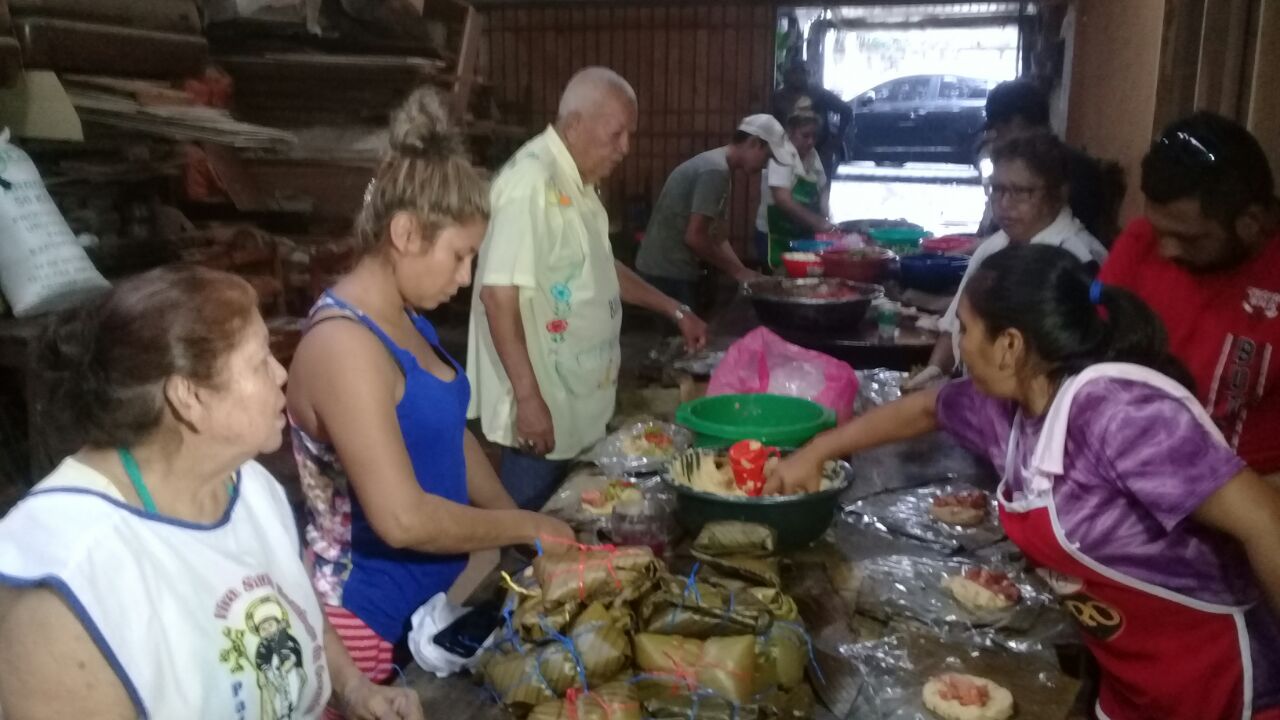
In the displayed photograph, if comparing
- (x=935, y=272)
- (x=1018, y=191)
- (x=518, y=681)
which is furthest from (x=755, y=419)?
(x=935, y=272)

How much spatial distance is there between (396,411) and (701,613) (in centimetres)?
64

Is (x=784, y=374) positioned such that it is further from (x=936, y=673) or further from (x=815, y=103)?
(x=815, y=103)

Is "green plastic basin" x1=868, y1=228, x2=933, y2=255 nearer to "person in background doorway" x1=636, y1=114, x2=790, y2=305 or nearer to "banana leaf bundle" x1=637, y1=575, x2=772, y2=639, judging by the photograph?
"person in background doorway" x1=636, y1=114, x2=790, y2=305

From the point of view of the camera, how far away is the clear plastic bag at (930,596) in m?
1.80

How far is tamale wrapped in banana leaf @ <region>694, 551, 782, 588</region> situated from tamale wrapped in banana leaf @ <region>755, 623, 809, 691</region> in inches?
4.3

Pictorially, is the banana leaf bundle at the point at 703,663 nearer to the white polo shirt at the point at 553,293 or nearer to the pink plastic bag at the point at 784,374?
the pink plastic bag at the point at 784,374

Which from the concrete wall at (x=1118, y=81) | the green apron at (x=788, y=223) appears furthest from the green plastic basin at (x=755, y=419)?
the green apron at (x=788, y=223)

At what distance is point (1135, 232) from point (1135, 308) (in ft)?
3.40

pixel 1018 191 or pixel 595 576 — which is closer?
pixel 595 576

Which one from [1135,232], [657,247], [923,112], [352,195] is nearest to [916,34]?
[923,112]

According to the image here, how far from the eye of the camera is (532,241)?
9.12 feet

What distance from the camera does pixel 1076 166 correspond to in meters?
4.07

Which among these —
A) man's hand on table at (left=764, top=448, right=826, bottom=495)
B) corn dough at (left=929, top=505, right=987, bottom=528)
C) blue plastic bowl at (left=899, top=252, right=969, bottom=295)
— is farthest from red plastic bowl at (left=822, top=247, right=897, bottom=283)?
man's hand on table at (left=764, top=448, right=826, bottom=495)

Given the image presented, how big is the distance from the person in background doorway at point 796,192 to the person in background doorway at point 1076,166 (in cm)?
163
